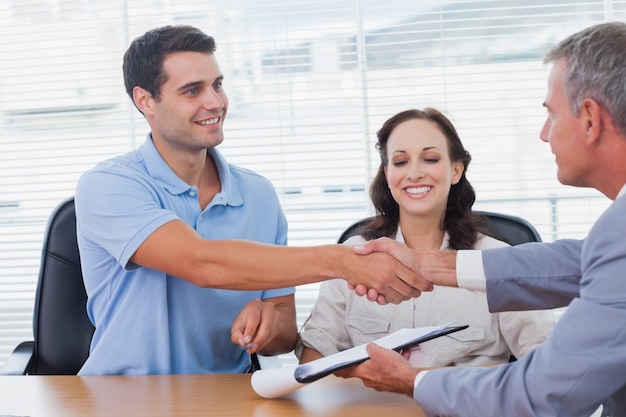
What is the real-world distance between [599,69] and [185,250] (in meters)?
1.07

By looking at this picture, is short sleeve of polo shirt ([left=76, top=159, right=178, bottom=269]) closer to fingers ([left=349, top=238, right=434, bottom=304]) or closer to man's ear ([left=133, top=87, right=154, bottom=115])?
man's ear ([left=133, top=87, right=154, bottom=115])

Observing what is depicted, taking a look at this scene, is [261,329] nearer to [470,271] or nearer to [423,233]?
[470,271]

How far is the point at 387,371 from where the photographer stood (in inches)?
62.4

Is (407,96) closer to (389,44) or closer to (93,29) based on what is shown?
(389,44)

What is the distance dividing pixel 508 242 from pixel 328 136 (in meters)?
1.30

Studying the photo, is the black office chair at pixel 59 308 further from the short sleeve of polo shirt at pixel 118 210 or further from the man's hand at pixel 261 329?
the man's hand at pixel 261 329

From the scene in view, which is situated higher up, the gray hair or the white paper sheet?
the gray hair

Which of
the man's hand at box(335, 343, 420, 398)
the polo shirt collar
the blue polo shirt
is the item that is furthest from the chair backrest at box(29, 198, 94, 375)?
the man's hand at box(335, 343, 420, 398)

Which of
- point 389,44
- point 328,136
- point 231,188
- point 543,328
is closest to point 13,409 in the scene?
point 231,188

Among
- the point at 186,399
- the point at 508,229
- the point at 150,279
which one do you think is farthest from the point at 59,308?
the point at 508,229

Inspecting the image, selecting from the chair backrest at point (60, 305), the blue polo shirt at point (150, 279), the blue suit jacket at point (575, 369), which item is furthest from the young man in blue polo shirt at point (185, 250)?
the blue suit jacket at point (575, 369)

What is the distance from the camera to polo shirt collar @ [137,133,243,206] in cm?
232

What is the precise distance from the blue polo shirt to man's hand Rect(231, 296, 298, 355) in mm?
125

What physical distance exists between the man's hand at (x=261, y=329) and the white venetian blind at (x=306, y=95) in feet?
4.23
